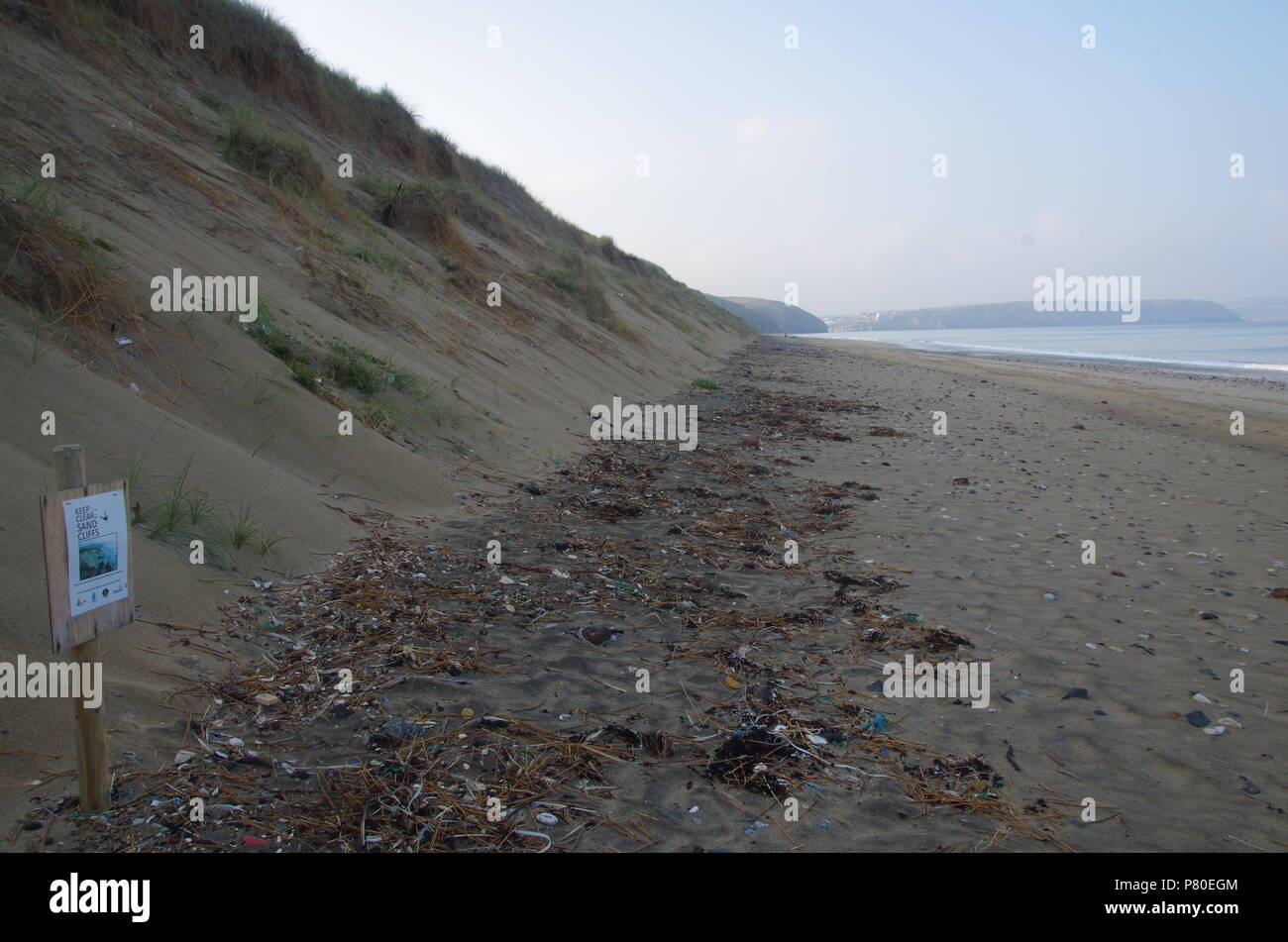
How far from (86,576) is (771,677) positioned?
291cm

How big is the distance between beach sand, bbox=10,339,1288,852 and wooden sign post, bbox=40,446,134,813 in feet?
0.76

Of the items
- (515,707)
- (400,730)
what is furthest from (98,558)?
(515,707)

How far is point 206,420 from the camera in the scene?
569cm

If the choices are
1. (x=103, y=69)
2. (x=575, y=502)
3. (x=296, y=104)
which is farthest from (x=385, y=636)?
(x=296, y=104)

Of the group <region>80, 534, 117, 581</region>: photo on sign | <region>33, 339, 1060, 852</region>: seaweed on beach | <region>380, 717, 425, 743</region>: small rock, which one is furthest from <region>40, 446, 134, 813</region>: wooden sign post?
<region>380, 717, 425, 743</region>: small rock

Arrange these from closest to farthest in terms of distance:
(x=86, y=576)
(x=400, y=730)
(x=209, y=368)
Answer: (x=86, y=576) → (x=400, y=730) → (x=209, y=368)

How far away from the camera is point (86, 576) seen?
92.9 inches

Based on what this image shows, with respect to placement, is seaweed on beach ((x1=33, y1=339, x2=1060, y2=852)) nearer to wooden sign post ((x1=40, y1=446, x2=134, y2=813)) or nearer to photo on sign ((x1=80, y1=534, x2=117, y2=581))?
wooden sign post ((x1=40, y1=446, x2=134, y2=813))

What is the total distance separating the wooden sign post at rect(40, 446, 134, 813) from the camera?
7.41 ft

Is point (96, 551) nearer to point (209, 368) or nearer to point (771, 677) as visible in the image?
point (771, 677)

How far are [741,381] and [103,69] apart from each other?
1488cm

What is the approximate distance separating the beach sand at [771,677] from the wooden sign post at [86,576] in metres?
0.23

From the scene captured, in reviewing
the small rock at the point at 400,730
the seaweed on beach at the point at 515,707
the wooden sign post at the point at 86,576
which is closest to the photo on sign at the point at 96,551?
the wooden sign post at the point at 86,576
